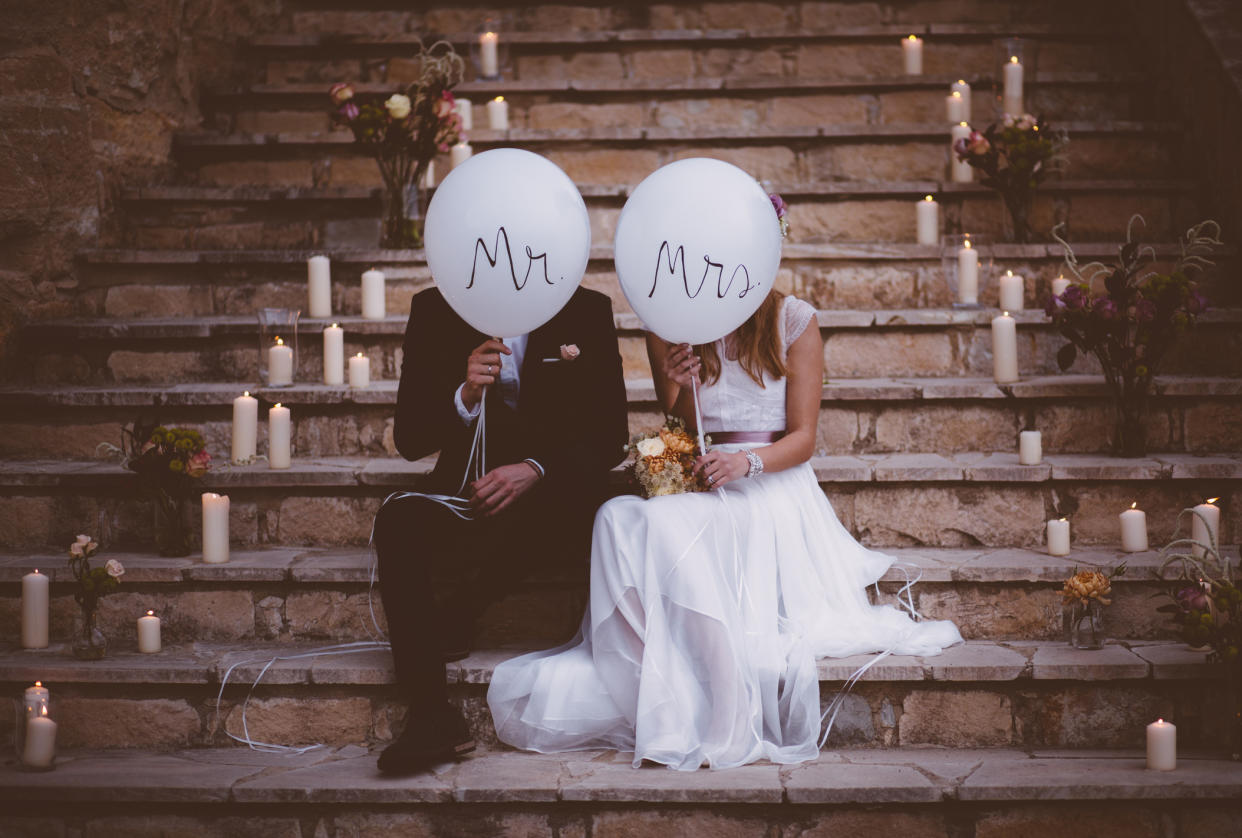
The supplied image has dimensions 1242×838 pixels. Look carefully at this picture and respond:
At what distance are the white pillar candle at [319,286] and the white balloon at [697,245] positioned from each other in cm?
187

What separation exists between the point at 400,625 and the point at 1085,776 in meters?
1.74

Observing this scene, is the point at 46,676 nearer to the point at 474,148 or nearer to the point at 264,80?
the point at 474,148

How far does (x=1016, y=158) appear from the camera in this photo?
4566mm

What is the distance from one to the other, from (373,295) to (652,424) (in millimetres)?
1223

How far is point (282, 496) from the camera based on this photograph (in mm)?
3777

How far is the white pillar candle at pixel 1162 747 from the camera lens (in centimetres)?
284

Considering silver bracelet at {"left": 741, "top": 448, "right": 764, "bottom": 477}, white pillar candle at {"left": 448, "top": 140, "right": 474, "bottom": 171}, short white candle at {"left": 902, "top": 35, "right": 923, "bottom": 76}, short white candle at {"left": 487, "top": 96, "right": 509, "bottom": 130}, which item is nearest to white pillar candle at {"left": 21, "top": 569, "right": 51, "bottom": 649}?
silver bracelet at {"left": 741, "top": 448, "right": 764, "bottom": 477}

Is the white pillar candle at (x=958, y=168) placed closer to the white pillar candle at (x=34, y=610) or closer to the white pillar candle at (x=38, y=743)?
the white pillar candle at (x=34, y=610)

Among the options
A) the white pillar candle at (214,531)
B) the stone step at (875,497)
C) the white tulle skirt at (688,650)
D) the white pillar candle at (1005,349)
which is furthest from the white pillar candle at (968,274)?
the white pillar candle at (214,531)

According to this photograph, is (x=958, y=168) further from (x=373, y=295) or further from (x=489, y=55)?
(x=373, y=295)

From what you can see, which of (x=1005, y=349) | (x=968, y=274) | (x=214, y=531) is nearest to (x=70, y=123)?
(x=214, y=531)

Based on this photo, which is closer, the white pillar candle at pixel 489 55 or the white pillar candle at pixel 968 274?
the white pillar candle at pixel 968 274

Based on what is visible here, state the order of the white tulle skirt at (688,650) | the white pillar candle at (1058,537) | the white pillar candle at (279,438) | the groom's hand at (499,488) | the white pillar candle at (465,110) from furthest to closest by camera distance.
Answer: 1. the white pillar candle at (465,110)
2. the white pillar candle at (279,438)
3. the white pillar candle at (1058,537)
4. the groom's hand at (499,488)
5. the white tulle skirt at (688,650)

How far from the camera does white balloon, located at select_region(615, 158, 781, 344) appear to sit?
284 centimetres
